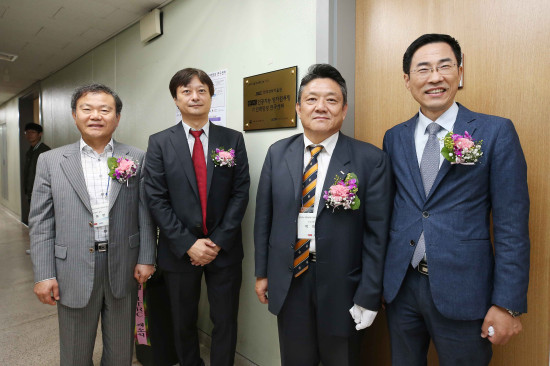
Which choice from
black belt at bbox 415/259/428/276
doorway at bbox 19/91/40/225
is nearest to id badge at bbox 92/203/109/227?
black belt at bbox 415/259/428/276

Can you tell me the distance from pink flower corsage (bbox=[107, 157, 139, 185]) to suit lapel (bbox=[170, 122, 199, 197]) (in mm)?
257

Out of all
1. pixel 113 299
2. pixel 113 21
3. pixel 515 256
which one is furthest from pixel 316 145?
pixel 113 21

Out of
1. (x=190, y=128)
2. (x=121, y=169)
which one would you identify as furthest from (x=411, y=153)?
(x=121, y=169)

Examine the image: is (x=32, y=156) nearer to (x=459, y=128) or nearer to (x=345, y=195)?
(x=345, y=195)

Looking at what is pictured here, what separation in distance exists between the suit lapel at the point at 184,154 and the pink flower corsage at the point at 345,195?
32.8 inches

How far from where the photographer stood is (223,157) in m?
1.89

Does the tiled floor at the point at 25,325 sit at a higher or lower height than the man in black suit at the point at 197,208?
lower

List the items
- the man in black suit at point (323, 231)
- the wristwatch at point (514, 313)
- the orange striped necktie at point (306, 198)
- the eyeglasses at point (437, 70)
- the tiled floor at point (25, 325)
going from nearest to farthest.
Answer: the wristwatch at point (514, 313)
the eyeglasses at point (437, 70)
the man in black suit at point (323, 231)
the orange striped necktie at point (306, 198)
the tiled floor at point (25, 325)

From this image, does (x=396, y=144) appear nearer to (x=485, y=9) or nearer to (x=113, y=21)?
(x=485, y=9)

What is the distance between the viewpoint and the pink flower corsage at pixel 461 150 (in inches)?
45.3

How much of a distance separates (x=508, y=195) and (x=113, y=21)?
3.87m

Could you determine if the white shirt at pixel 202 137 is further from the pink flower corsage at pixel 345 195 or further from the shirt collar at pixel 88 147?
the pink flower corsage at pixel 345 195

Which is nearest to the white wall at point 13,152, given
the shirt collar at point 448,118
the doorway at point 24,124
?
the doorway at point 24,124

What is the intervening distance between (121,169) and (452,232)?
5.10 ft
